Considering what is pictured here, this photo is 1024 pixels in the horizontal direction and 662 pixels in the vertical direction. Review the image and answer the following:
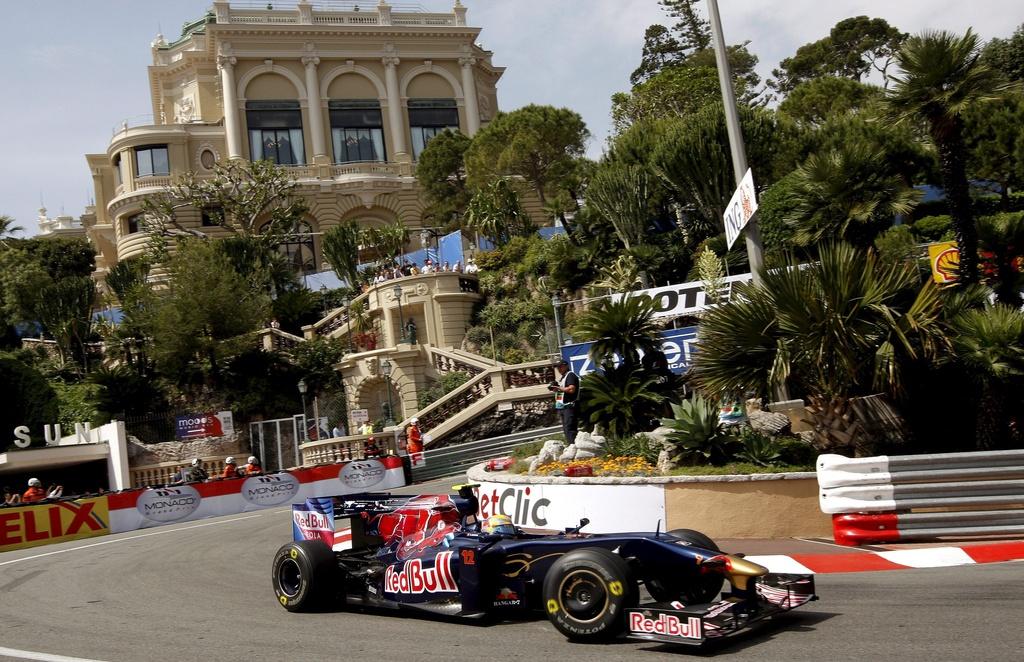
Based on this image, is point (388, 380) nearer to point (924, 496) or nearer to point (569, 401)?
point (569, 401)

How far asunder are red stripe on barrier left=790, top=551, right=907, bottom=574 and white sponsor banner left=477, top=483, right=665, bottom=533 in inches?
90.1

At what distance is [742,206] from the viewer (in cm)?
1314

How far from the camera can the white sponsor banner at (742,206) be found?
12.8m

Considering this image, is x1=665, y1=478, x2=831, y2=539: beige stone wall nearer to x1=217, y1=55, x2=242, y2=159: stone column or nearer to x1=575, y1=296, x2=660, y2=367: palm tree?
x1=575, y1=296, x2=660, y2=367: palm tree

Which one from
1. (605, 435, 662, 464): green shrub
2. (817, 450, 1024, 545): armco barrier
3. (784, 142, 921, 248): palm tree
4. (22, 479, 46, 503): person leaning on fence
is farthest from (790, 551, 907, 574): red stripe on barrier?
(22, 479, 46, 503): person leaning on fence

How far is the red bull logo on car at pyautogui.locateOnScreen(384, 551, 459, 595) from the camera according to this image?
884 centimetres

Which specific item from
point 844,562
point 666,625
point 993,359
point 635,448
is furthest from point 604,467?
point 666,625

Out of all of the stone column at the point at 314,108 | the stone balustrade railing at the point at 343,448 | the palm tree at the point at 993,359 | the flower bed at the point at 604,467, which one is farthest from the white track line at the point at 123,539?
the stone column at the point at 314,108

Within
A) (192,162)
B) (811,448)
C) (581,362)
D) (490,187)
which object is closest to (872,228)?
(581,362)

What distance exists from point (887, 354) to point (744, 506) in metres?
2.66

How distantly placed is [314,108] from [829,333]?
63.0 metres

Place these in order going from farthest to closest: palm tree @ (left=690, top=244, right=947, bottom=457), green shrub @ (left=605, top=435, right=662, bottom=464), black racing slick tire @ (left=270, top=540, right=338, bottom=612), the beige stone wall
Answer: green shrub @ (left=605, top=435, right=662, bottom=464) → palm tree @ (left=690, top=244, right=947, bottom=457) → the beige stone wall → black racing slick tire @ (left=270, top=540, right=338, bottom=612)

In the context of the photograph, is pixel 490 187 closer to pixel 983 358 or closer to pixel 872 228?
pixel 872 228

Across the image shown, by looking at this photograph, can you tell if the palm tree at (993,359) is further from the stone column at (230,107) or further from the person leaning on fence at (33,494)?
the stone column at (230,107)
